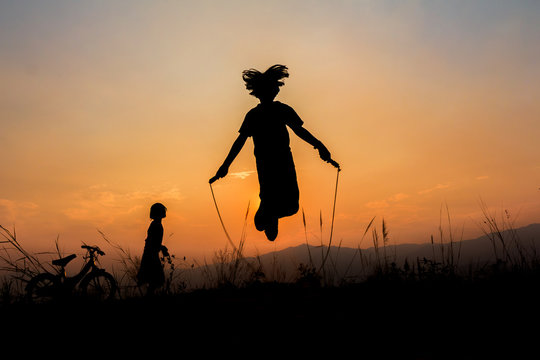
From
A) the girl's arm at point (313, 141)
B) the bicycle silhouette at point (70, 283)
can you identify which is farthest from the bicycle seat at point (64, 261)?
the girl's arm at point (313, 141)

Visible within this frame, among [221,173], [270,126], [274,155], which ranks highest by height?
[270,126]

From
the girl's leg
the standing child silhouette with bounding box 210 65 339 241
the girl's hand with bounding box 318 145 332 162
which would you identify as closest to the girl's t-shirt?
the standing child silhouette with bounding box 210 65 339 241

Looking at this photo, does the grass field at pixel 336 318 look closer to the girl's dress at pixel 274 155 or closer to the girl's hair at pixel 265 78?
the girl's dress at pixel 274 155

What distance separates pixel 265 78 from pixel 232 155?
3.46 ft

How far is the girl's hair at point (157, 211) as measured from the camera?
7.42 metres

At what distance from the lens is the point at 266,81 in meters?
5.14

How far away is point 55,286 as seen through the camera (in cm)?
457

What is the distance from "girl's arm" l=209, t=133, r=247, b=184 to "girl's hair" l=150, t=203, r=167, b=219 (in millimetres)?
2589

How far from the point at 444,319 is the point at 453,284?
1.30 m

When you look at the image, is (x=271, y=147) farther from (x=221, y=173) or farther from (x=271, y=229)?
(x=271, y=229)

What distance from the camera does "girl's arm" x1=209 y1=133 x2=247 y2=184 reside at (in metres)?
5.26

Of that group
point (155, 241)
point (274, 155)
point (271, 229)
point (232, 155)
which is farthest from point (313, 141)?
point (155, 241)

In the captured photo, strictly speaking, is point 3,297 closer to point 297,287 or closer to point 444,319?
point 297,287

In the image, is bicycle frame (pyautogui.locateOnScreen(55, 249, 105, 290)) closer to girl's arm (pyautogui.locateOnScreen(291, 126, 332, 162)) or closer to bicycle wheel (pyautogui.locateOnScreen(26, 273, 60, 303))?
bicycle wheel (pyautogui.locateOnScreen(26, 273, 60, 303))
